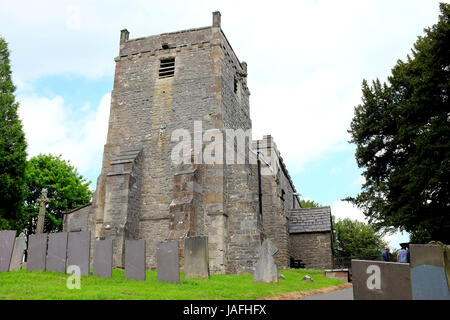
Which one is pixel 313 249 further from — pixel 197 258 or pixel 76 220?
pixel 76 220

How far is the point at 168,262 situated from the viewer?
10.4m

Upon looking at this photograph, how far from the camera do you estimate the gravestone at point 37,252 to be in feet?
36.7

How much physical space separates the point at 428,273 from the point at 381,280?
0.80 metres

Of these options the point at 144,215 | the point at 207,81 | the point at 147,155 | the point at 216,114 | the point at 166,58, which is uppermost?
the point at 166,58

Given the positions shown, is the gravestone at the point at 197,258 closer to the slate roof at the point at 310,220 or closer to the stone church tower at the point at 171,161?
the stone church tower at the point at 171,161

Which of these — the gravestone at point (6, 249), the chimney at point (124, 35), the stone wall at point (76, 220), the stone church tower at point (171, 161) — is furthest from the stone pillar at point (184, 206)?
the chimney at point (124, 35)

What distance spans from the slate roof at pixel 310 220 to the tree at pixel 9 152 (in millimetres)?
15905

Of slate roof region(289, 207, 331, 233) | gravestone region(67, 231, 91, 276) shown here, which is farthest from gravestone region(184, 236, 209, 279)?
slate roof region(289, 207, 331, 233)
